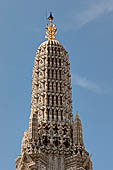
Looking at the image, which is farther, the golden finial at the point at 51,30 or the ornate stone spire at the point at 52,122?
the golden finial at the point at 51,30

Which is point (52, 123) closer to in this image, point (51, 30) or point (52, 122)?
point (52, 122)

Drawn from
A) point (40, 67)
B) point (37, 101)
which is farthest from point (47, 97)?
point (40, 67)

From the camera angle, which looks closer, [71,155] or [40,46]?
[71,155]

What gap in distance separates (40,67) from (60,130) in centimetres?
894

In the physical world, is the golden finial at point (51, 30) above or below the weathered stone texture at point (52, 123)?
above

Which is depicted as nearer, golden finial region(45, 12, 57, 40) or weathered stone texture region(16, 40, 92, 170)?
weathered stone texture region(16, 40, 92, 170)

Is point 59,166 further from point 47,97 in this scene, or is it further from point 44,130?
point 47,97

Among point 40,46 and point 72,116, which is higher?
point 40,46

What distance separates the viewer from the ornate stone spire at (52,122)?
1901 inches

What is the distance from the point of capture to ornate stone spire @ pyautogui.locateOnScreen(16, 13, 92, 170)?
48.3 metres

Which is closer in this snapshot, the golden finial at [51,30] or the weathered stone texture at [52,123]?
the weathered stone texture at [52,123]

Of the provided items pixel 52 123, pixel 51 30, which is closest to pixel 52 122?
pixel 52 123

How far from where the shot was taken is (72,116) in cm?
5334

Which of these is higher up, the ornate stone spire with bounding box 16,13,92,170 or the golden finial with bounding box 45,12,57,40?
the golden finial with bounding box 45,12,57,40
